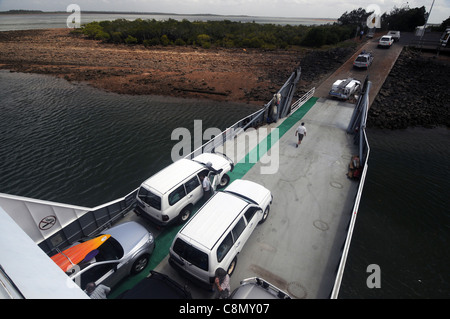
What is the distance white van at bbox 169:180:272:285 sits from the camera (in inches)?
229

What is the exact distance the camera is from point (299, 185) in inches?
405

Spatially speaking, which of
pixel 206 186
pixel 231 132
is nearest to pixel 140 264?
pixel 206 186

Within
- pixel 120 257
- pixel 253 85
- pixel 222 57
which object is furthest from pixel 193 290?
pixel 222 57

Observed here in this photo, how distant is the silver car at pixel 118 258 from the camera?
18.8ft

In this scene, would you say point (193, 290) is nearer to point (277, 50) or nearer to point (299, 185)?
point (299, 185)

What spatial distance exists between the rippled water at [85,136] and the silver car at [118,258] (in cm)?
732

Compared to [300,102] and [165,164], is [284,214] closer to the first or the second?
[165,164]

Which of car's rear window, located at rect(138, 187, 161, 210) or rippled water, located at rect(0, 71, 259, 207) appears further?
rippled water, located at rect(0, 71, 259, 207)

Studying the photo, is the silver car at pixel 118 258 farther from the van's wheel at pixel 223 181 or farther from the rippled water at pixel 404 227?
the rippled water at pixel 404 227

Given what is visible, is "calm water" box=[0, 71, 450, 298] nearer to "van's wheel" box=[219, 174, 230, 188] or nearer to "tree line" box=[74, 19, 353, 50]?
"van's wheel" box=[219, 174, 230, 188]

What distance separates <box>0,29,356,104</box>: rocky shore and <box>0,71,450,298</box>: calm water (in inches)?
167

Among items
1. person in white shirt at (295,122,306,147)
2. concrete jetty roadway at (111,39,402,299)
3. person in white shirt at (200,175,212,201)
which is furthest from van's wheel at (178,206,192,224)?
person in white shirt at (295,122,306,147)

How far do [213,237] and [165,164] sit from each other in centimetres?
1134

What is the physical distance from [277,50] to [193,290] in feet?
189
